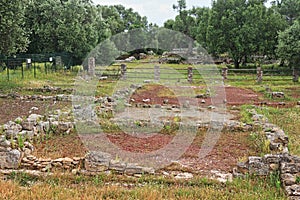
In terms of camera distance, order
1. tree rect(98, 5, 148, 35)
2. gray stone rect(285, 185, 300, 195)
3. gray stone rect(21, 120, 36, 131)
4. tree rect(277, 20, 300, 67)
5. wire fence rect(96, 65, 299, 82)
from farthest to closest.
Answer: tree rect(98, 5, 148, 35), wire fence rect(96, 65, 299, 82), tree rect(277, 20, 300, 67), gray stone rect(21, 120, 36, 131), gray stone rect(285, 185, 300, 195)

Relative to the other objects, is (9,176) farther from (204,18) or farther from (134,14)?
(134,14)

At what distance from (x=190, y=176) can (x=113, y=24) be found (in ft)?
190

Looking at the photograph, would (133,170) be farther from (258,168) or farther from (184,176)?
(258,168)

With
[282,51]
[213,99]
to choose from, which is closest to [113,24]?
[282,51]

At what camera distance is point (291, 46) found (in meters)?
26.9

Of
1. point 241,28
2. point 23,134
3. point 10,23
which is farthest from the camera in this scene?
point 241,28

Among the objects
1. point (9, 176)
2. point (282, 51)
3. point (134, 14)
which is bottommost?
point (9, 176)

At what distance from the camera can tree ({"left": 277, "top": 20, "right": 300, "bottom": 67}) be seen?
87.7ft

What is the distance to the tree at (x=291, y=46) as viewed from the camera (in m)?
26.7

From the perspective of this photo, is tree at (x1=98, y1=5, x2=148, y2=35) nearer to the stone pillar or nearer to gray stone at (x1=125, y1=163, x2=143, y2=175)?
the stone pillar

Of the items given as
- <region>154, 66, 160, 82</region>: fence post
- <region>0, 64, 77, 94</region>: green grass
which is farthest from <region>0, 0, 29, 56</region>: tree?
<region>154, 66, 160, 82</region>: fence post

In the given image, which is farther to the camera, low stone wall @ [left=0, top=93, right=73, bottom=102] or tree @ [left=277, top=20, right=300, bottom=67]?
tree @ [left=277, top=20, right=300, bottom=67]

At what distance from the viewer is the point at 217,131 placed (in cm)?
1223

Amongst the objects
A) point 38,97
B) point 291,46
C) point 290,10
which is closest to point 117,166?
point 38,97
